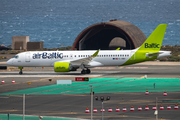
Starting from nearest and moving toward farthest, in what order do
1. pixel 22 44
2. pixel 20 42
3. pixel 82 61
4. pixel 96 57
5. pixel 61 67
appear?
pixel 61 67 < pixel 82 61 < pixel 96 57 < pixel 22 44 < pixel 20 42

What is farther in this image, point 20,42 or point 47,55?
point 20,42

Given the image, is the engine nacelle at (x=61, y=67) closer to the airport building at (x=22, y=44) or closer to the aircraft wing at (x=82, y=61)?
the aircraft wing at (x=82, y=61)

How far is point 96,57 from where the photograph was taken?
165ft

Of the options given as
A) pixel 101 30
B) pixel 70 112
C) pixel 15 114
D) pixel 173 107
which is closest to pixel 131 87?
pixel 173 107

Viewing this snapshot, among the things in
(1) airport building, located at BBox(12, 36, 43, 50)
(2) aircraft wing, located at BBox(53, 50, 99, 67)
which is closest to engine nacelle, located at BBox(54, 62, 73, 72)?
(2) aircraft wing, located at BBox(53, 50, 99, 67)

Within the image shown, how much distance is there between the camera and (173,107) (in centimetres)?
2498

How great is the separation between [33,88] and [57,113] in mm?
12725

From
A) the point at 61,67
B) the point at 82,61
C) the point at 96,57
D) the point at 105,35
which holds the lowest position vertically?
the point at 61,67

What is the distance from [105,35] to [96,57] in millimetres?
46888

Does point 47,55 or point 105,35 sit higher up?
point 105,35

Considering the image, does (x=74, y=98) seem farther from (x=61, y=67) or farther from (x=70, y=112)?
(x=61, y=67)

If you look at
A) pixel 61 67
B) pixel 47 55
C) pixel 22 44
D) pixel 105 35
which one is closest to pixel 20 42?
pixel 22 44

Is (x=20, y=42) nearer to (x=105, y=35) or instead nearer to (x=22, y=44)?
(x=22, y=44)

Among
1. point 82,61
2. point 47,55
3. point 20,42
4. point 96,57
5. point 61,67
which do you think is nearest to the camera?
point 61,67
